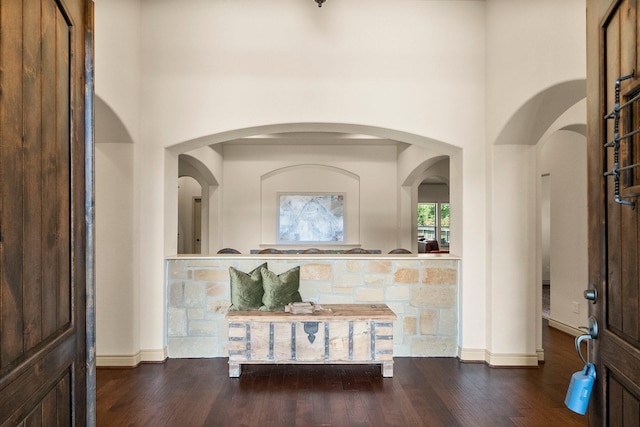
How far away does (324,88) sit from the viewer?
4211mm

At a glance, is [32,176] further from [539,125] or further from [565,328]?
[565,328]

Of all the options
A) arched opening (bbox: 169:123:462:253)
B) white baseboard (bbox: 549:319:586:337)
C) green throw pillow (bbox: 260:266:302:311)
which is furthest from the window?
green throw pillow (bbox: 260:266:302:311)

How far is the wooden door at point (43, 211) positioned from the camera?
1169mm

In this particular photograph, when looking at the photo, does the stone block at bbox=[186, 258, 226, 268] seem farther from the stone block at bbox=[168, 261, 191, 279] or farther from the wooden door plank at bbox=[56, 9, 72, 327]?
the wooden door plank at bbox=[56, 9, 72, 327]

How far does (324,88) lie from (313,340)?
2388 mm

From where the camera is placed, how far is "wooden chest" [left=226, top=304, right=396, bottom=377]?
369cm

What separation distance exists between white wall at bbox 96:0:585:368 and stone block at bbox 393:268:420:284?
1.51 feet

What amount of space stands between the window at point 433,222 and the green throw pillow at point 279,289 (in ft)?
36.2

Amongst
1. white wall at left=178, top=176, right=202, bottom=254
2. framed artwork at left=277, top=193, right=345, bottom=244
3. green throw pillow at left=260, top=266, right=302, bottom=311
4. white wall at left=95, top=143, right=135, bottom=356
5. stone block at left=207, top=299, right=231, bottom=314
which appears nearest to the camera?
green throw pillow at left=260, top=266, right=302, bottom=311

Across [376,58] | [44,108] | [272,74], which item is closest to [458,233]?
[376,58]

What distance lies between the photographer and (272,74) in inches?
165

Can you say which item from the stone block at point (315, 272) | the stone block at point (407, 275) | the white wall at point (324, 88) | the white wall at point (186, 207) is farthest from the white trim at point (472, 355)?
the white wall at point (186, 207)

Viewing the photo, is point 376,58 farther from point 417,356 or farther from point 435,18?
point 417,356

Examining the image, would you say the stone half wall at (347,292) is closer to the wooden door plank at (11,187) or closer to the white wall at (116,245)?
the white wall at (116,245)
